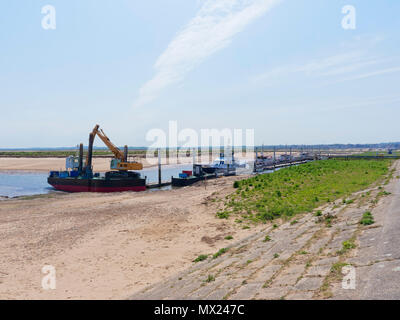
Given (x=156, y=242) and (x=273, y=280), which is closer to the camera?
(x=273, y=280)

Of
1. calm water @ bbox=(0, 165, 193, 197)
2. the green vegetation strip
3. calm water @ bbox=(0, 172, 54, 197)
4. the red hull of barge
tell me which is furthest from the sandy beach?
calm water @ bbox=(0, 165, 193, 197)

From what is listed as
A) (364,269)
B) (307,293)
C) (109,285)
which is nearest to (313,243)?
(364,269)

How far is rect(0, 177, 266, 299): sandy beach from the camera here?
30.1ft

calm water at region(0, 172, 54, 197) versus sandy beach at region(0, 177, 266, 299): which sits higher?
sandy beach at region(0, 177, 266, 299)

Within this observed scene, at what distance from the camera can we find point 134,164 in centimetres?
4322

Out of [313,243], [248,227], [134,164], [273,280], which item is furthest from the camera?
[134,164]

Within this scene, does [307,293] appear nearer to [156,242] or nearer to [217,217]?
[156,242]

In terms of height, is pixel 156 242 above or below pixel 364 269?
below

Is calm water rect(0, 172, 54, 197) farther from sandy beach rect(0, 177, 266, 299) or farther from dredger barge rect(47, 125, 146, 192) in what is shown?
sandy beach rect(0, 177, 266, 299)

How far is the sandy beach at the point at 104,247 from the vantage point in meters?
9.17

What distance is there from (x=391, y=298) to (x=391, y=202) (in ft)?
32.1

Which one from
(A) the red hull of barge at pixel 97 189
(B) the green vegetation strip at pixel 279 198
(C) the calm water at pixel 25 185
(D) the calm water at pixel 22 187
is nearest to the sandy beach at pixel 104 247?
(B) the green vegetation strip at pixel 279 198
